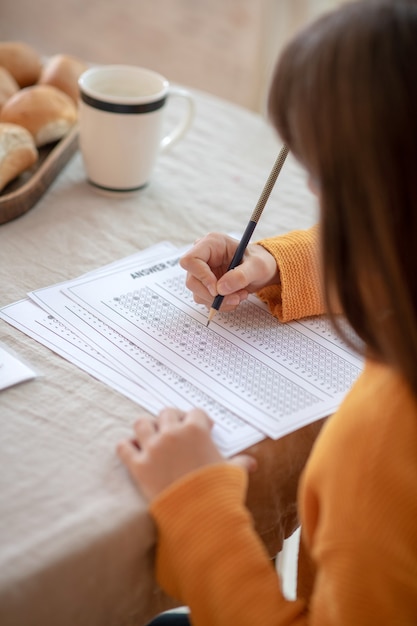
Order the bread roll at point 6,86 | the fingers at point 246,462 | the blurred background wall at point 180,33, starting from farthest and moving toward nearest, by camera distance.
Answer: the blurred background wall at point 180,33 → the bread roll at point 6,86 → the fingers at point 246,462

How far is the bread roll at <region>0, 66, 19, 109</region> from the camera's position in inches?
40.8

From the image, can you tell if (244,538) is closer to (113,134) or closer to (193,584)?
(193,584)

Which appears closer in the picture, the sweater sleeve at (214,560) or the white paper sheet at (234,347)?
the sweater sleeve at (214,560)

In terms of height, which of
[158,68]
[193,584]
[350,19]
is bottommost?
[158,68]

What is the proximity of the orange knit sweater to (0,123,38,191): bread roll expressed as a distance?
20.6 inches

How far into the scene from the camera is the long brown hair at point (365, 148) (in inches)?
18.9

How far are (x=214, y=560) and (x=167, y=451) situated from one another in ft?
0.29

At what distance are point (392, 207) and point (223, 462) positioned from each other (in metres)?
0.23

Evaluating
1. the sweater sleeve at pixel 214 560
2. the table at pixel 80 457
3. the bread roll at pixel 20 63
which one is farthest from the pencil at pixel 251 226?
the bread roll at pixel 20 63

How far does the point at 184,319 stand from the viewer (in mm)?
771

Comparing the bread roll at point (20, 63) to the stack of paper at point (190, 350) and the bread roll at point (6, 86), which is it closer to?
the bread roll at point (6, 86)

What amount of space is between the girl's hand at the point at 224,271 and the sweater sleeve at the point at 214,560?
262 mm

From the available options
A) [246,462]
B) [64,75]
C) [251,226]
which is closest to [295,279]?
[251,226]

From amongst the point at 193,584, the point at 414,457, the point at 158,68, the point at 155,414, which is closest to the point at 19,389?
the point at 155,414
